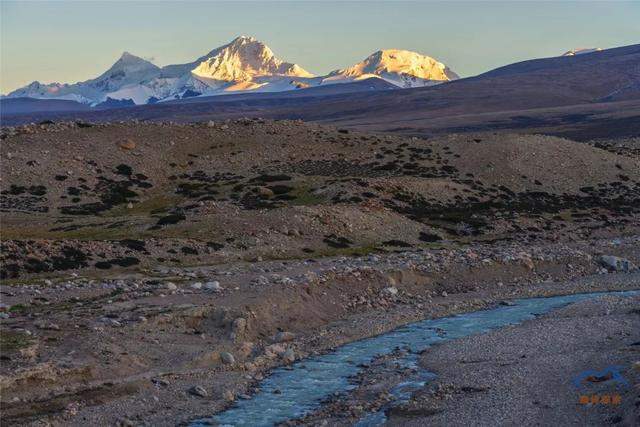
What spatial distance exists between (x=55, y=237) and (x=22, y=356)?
2558 cm

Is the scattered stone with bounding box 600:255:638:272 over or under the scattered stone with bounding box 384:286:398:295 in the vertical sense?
under

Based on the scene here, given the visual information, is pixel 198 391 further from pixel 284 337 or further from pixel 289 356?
pixel 284 337

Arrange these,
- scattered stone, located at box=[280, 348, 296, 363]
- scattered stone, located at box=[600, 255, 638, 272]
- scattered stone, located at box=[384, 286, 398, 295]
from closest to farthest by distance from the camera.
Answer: scattered stone, located at box=[280, 348, 296, 363] < scattered stone, located at box=[384, 286, 398, 295] < scattered stone, located at box=[600, 255, 638, 272]

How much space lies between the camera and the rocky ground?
Result: 28.0 m

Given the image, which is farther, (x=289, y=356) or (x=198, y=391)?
(x=289, y=356)

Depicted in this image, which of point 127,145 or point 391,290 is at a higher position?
point 127,145

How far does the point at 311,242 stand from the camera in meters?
54.3

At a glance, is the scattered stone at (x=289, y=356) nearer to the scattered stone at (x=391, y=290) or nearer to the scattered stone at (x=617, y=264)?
the scattered stone at (x=391, y=290)

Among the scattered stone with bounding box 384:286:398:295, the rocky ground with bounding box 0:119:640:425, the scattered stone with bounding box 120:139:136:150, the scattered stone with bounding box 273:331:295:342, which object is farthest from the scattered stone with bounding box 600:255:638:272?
the scattered stone with bounding box 120:139:136:150

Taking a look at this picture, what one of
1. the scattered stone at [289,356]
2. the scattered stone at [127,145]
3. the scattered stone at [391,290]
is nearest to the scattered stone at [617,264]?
the scattered stone at [391,290]

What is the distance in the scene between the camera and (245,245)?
5112 centimetres

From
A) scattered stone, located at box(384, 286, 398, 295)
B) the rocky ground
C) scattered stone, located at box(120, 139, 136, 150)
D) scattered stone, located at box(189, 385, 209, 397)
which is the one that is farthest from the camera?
scattered stone, located at box(120, 139, 136, 150)

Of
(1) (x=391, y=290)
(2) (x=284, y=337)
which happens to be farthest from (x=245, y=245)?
(2) (x=284, y=337)

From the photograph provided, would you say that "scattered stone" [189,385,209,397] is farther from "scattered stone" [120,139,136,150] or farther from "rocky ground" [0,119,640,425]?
"scattered stone" [120,139,136,150]
